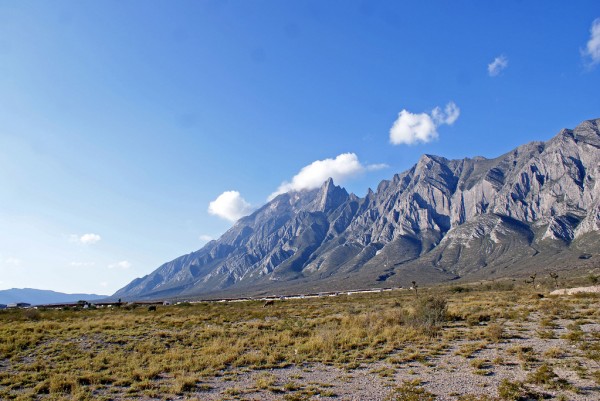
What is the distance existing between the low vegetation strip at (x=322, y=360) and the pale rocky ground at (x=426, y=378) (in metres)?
0.04

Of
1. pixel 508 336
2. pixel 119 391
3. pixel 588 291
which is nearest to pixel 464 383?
pixel 508 336

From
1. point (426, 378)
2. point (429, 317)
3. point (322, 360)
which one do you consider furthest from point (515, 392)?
point (429, 317)

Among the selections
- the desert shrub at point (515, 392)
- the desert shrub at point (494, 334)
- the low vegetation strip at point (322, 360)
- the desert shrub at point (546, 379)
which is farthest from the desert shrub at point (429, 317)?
the desert shrub at point (515, 392)

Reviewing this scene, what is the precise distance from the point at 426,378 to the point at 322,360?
507cm

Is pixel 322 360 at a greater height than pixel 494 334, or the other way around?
pixel 322 360

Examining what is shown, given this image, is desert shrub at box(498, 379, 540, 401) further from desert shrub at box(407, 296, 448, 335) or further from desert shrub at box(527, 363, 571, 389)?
desert shrub at box(407, 296, 448, 335)

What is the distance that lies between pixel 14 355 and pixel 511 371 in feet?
77.1

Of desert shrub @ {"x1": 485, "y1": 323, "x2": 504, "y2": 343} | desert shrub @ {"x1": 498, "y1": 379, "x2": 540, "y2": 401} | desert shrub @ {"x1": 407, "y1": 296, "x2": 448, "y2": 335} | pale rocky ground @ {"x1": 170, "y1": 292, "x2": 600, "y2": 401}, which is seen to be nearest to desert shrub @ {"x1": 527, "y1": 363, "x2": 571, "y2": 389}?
pale rocky ground @ {"x1": 170, "y1": 292, "x2": 600, "y2": 401}

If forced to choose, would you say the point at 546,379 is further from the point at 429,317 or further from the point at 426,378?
the point at 429,317

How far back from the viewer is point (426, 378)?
13.0 m

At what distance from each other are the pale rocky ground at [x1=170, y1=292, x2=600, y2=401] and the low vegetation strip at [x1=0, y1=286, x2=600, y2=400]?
0.04m

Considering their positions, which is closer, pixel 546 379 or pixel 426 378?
pixel 546 379

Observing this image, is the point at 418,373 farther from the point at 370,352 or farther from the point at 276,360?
the point at 276,360

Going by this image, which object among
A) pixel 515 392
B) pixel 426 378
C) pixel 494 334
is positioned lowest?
pixel 494 334
